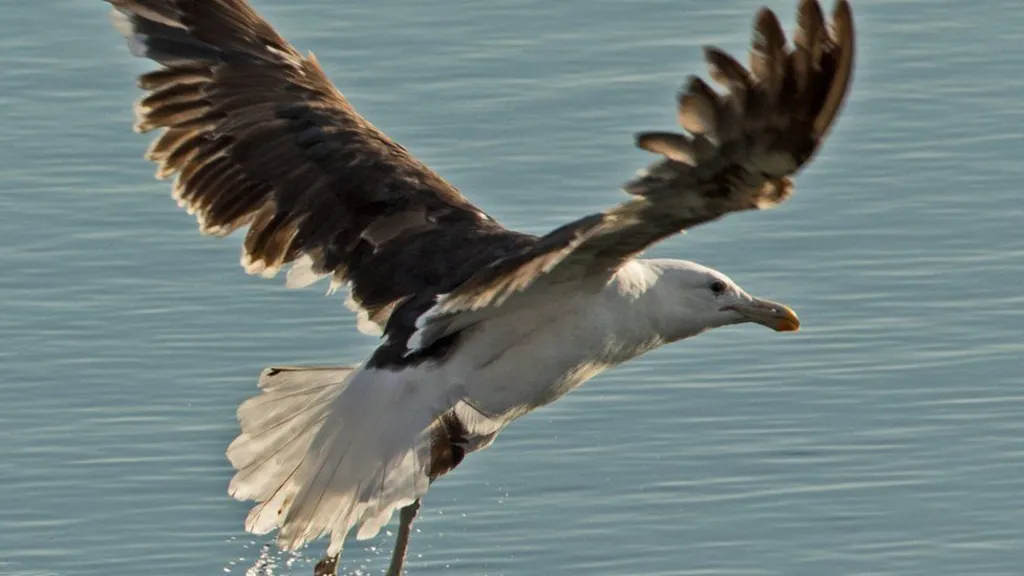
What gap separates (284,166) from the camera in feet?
31.7

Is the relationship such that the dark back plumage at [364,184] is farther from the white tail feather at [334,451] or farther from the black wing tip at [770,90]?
the white tail feather at [334,451]

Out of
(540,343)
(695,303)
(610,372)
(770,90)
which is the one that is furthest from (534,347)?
(610,372)

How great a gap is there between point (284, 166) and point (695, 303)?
5.32 feet

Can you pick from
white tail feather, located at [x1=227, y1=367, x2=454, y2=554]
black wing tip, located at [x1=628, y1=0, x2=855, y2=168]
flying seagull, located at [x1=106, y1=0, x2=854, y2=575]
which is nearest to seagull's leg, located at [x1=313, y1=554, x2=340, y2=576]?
flying seagull, located at [x1=106, y1=0, x2=854, y2=575]

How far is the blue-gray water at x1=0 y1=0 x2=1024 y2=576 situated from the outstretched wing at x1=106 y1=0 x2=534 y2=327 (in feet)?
3.43

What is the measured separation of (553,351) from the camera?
28.7ft

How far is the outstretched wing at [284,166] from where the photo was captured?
9.30 m

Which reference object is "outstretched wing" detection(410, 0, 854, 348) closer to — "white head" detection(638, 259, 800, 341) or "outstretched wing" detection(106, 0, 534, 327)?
"white head" detection(638, 259, 800, 341)

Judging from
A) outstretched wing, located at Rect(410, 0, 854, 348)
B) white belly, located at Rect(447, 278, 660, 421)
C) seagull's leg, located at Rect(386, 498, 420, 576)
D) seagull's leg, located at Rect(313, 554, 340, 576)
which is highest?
outstretched wing, located at Rect(410, 0, 854, 348)

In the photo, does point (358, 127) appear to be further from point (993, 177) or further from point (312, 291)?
Answer: point (993, 177)

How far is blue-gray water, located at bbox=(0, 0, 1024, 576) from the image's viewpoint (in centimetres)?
969

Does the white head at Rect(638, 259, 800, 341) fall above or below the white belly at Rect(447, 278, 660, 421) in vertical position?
above

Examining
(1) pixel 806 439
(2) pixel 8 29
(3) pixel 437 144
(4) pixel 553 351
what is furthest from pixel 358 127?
(2) pixel 8 29

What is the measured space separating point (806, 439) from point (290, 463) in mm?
2444
